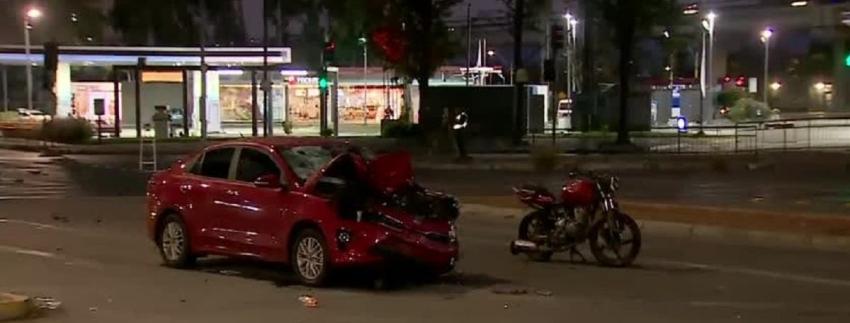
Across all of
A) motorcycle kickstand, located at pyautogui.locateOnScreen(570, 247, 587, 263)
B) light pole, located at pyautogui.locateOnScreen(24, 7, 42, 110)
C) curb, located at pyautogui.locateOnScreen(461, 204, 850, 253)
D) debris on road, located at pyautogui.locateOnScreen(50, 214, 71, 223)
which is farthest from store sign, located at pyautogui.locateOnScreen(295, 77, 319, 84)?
motorcycle kickstand, located at pyautogui.locateOnScreen(570, 247, 587, 263)

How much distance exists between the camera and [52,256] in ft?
49.5

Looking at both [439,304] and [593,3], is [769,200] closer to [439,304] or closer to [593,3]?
[439,304]

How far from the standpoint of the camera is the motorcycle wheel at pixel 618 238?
1427cm

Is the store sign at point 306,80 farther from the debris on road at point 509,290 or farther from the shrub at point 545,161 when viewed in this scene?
the debris on road at point 509,290

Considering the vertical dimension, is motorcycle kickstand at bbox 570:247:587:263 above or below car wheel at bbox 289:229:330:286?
below

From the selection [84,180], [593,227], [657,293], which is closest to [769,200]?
[593,227]

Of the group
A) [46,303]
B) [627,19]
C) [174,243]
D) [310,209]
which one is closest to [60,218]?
[174,243]

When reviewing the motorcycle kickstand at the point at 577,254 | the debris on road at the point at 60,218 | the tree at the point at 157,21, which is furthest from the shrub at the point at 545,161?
the tree at the point at 157,21

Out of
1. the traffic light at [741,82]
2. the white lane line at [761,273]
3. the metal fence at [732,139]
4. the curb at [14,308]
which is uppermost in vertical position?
the traffic light at [741,82]

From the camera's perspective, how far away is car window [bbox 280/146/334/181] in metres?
13.0

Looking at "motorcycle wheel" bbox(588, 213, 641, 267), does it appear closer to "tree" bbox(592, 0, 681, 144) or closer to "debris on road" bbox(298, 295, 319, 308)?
"debris on road" bbox(298, 295, 319, 308)

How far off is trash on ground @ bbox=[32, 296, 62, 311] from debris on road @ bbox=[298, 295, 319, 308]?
219cm

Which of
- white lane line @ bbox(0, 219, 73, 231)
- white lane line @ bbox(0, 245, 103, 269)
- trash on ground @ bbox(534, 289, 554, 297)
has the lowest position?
trash on ground @ bbox(534, 289, 554, 297)

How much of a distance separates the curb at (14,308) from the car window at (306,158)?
338cm
